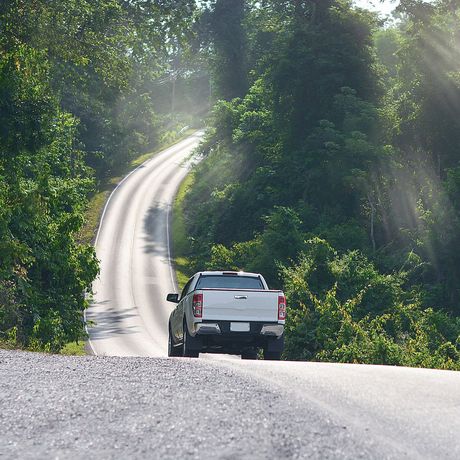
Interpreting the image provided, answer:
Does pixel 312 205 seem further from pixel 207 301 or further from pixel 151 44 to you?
pixel 207 301

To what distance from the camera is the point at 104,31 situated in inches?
1489

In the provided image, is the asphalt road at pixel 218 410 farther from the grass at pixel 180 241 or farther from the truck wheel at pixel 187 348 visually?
the grass at pixel 180 241

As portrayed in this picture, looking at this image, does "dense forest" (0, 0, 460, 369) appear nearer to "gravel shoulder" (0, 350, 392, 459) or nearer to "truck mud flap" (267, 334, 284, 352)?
"truck mud flap" (267, 334, 284, 352)

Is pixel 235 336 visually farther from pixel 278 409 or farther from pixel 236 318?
pixel 278 409

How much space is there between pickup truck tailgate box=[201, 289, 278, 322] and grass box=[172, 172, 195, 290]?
129ft

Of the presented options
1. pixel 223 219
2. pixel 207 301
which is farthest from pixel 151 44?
pixel 207 301

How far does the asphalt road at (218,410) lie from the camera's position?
7.50m

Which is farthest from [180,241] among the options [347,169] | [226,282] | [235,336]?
[235,336]

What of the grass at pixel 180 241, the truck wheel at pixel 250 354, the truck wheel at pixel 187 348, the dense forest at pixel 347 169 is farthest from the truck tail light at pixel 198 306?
the grass at pixel 180 241

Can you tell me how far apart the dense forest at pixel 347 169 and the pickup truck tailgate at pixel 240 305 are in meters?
13.5

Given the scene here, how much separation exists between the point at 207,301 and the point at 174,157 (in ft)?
272

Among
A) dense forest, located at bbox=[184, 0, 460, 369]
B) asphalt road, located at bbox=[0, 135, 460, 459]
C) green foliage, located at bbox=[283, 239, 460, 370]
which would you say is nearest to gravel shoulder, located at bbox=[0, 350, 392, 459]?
asphalt road, located at bbox=[0, 135, 460, 459]

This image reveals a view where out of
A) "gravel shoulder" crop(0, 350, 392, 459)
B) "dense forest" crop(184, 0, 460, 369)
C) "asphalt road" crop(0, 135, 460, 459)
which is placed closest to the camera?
"gravel shoulder" crop(0, 350, 392, 459)

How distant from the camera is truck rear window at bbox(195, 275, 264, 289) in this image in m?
19.5
